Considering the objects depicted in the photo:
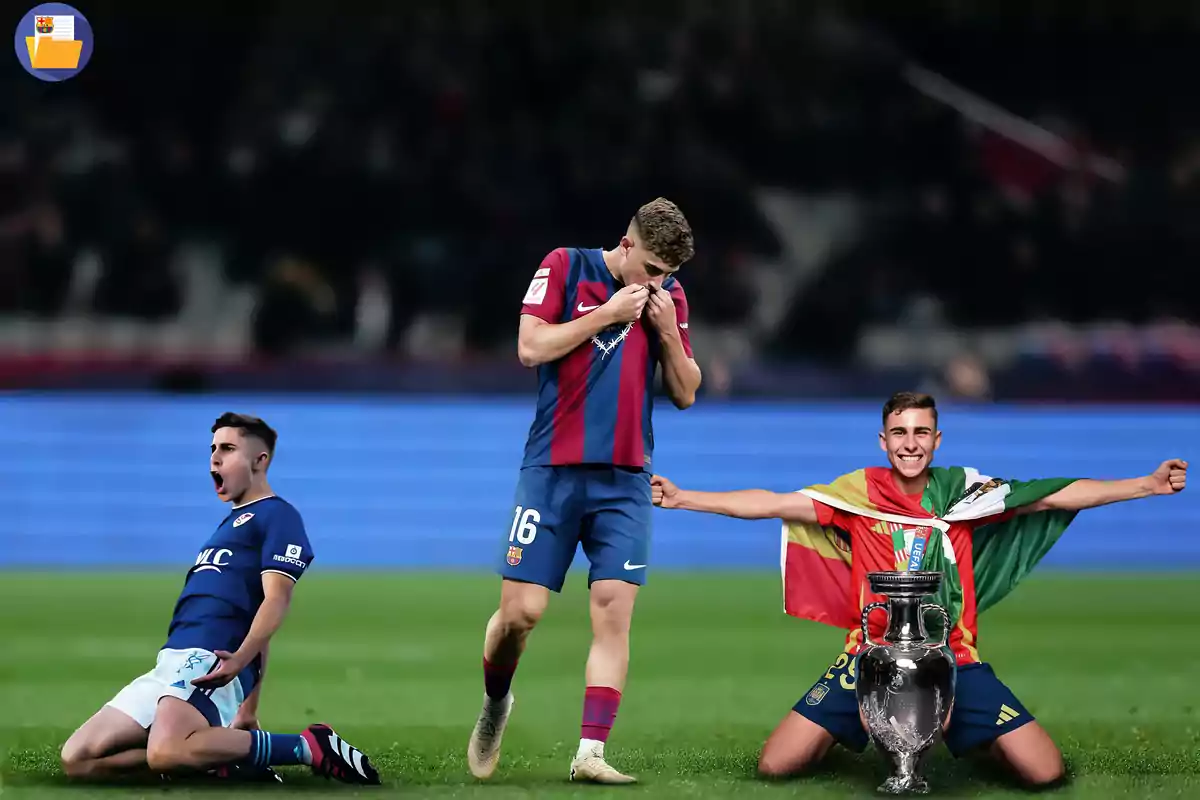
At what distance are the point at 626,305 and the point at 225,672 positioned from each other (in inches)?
64.7

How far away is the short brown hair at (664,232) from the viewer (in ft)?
17.2

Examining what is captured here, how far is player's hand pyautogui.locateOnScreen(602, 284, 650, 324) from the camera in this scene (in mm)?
5207

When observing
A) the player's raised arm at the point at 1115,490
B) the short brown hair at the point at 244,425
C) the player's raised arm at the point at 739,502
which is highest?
the short brown hair at the point at 244,425

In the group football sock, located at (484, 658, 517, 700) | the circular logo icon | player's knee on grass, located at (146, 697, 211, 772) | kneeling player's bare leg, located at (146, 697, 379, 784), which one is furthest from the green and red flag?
the circular logo icon

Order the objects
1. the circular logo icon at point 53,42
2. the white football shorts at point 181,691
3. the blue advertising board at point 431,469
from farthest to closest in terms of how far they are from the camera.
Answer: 1. the circular logo icon at point 53,42
2. the blue advertising board at point 431,469
3. the white football shorts at point 181,691

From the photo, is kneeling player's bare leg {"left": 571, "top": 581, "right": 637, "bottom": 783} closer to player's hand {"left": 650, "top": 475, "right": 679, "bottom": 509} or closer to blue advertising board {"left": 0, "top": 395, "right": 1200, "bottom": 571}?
player's hand {"left": 650, "top": 475, "right": 679, "bottom": 509}

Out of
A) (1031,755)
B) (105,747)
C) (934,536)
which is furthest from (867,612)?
(105,747)

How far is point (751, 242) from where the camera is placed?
60.2 ft

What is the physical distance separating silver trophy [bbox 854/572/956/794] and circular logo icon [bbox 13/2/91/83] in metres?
14.3

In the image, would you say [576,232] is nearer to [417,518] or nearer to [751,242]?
[751,242]

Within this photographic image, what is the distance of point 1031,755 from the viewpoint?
5297mm

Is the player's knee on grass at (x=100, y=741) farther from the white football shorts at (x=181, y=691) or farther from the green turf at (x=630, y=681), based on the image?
the green turf at (x=630, y=681)

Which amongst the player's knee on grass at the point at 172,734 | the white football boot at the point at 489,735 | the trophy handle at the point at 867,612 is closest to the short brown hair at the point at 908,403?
the trophy handle at the point at 867,612

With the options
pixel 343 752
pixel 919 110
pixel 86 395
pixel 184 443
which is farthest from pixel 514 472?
pixel 343 752
